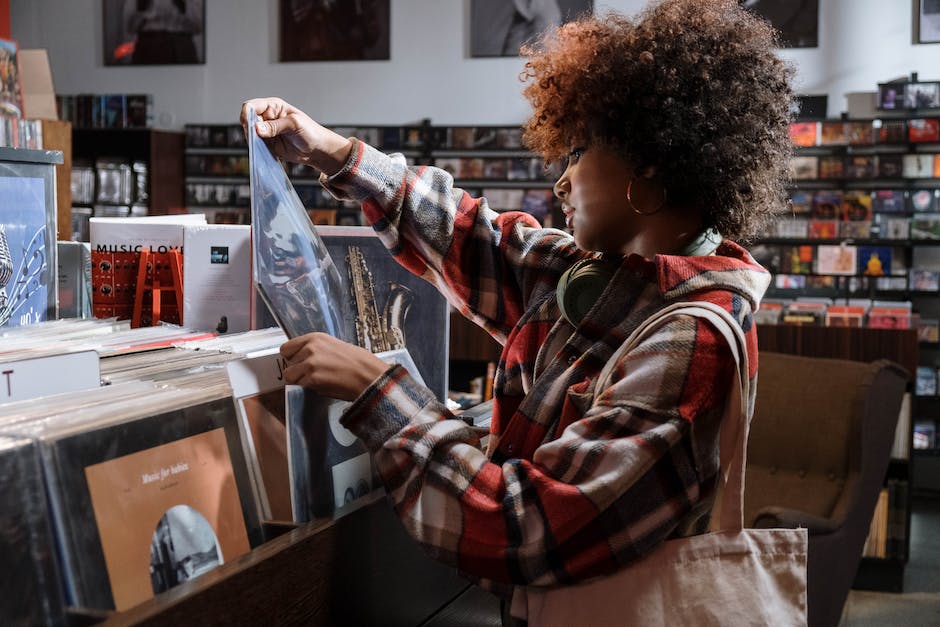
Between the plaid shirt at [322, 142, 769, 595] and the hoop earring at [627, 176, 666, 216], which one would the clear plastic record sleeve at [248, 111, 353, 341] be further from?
the hoop earring at [627, 176, 666, 216]

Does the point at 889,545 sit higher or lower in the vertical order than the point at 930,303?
lower

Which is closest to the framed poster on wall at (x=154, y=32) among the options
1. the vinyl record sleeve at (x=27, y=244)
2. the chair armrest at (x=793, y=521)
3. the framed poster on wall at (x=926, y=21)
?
the framed poster on wall at (x=926, y=21)

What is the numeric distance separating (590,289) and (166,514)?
524 mm

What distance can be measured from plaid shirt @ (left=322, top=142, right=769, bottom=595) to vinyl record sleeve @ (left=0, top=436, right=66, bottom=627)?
0.32 meters

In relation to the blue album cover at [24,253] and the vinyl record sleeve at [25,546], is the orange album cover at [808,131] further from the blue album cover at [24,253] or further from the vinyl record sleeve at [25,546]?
the vinyl record sleeve at [25,546]

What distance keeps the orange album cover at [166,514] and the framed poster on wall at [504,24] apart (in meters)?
7.02

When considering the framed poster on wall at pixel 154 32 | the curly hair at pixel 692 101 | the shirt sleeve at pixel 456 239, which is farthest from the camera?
the framed poster on wall at pixel 154 32

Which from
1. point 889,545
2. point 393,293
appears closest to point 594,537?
point 393,293

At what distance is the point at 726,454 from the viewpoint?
3.16 ft

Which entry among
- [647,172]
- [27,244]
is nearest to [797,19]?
[647,172]

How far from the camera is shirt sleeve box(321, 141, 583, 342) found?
4.20ft

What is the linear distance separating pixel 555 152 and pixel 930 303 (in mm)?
5954

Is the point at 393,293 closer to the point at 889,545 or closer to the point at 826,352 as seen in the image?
the point at 826,352

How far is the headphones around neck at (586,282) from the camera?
1.11m
